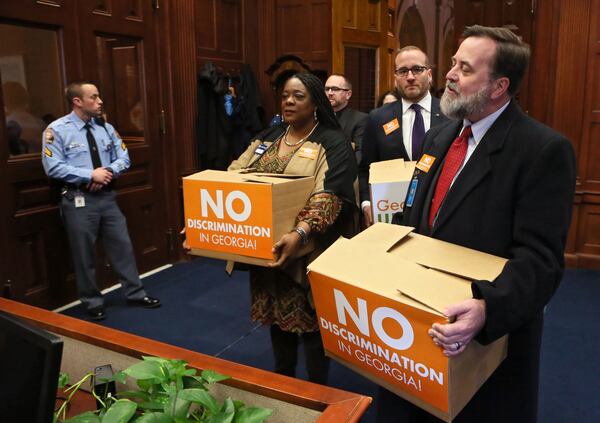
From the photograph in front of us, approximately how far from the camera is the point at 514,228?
118 cm

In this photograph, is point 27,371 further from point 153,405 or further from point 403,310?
point 403,310

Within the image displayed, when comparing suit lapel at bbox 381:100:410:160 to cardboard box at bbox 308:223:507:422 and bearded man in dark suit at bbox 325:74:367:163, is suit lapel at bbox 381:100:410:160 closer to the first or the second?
bearded man in dark suit at bbox 325:74:367:163

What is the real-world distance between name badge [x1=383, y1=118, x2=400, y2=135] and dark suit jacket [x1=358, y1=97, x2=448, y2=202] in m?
0.01

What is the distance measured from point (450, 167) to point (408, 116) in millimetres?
1237

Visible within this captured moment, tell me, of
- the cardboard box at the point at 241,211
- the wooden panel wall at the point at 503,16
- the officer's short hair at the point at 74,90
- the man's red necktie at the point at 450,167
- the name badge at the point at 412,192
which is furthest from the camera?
the wooden panel wall at the point at 503,16

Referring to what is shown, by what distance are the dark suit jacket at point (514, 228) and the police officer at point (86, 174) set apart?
8.47ft

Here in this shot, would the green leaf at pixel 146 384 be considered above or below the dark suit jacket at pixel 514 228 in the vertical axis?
below

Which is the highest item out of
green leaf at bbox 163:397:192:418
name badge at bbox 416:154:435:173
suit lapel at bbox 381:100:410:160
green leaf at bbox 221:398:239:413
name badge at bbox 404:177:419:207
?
suit lapel at bbox 381:100:410:160

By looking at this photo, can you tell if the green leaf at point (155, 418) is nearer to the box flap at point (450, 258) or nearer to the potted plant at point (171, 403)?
the potted plant at point (171, 403)

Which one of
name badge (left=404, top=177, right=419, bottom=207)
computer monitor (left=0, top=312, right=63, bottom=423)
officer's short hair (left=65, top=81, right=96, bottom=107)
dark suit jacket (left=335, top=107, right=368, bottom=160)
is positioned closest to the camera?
computer monitor (left=0, top=312, right=63, bottom=423)

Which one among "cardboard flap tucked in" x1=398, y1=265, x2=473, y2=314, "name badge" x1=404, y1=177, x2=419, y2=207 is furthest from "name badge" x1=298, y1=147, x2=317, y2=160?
"cardboard flap tucked in" x1=398, y1=265, x2=473, y2=314

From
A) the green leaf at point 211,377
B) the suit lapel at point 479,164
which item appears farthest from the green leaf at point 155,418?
the suit lapel at point 479,164

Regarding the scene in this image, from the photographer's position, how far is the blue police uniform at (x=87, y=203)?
10.6 ft

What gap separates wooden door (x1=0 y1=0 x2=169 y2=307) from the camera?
10.6 feet
